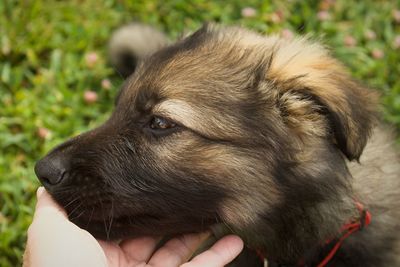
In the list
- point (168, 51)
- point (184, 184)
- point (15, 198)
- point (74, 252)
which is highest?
point (168, 51)

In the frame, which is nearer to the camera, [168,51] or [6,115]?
[168,51]

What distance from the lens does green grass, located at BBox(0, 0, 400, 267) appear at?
4469mm

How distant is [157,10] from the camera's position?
582cm

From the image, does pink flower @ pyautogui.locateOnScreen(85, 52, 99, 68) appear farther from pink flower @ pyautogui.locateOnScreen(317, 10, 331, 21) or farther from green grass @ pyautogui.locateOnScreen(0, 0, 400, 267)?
pink flower @ pyautogui.locateOnScreen(317, 10, 331, 21)

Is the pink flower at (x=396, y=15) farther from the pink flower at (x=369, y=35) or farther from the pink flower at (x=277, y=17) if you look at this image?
the pink flower at (x=277, y=17)

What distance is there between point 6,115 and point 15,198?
0.85 meters

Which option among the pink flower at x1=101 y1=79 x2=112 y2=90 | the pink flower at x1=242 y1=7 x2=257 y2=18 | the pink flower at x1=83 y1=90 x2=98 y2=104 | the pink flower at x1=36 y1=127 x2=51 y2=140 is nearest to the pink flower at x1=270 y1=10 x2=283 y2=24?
the pink flower at x1=242 y1=7 x2=257 y2=18

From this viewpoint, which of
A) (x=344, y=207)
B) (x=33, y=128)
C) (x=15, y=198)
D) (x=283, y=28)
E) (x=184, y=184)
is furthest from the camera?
(x=283, y=28)

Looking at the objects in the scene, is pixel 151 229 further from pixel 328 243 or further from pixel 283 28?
pixel 283 28

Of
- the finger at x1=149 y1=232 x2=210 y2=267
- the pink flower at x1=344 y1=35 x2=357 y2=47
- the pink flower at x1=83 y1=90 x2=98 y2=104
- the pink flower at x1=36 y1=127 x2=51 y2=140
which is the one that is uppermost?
the pink flower at x1=344 y1=35 x2=357 y2=47

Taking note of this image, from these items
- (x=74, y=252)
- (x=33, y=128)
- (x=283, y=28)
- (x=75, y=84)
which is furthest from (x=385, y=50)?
(x=74, y=252)

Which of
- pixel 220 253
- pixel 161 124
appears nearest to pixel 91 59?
pixel 161 124

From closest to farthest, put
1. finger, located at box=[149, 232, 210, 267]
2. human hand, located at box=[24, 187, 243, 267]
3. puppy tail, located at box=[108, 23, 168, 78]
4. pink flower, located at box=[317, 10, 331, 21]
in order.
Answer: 1. human hand, located at box=[24, 187, 243, 267]
2. finger, located at box=[149, 232, 210, 267]
3. puppy tail, located at box=[108, 23, 168, 78]
4. pink flower, located at box=[317, 10, 331, 21]

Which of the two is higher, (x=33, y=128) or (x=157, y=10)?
(x=157, y=10)
